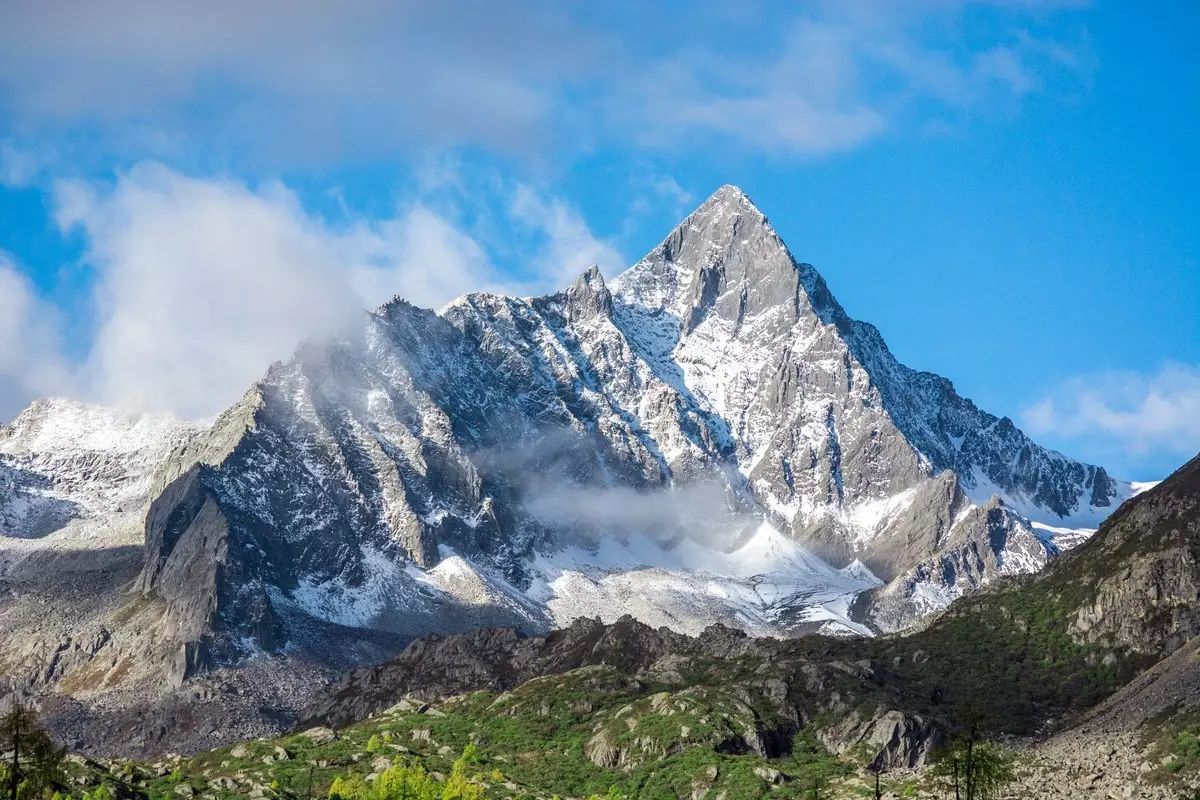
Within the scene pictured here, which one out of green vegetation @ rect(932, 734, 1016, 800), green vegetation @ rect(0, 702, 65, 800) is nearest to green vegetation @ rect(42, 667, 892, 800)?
green vegetation @ rect(0, 702, 65, 800)

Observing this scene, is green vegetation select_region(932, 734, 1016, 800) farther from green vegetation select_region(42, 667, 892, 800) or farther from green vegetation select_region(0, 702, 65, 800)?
green vegetation select_region(0, 702, 65, 800)

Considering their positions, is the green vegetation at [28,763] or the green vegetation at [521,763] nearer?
the green vegetation at [28,763]

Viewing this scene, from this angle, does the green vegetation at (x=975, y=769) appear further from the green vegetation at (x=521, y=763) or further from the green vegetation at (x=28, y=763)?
the green vegetation at (x=28, y=763)

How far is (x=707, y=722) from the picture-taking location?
597 feet

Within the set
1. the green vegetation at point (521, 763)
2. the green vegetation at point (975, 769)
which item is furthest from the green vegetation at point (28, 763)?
the green vegetation at point (975, 769)

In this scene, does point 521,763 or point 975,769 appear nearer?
point 975,769

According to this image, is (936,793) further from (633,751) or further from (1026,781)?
(633,751)

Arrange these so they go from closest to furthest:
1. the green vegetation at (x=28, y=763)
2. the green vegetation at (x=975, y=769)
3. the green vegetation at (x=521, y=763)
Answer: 1. the green vegetation at (x=28, y=763)
2. the green vegetation at (x=975, y=769)
3. the green vegetation at (x=521, y=763)

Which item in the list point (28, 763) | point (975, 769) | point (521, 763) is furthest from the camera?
point (521, 763)

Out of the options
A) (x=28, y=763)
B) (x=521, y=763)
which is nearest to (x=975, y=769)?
(x=521, y=763)

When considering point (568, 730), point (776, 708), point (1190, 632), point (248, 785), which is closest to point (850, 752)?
point (776, 708)

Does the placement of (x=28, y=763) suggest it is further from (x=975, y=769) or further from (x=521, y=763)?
(x=975, y=769)

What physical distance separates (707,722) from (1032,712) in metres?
39.9

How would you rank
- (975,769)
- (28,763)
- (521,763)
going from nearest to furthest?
(28,763) < (975,769) < (521,763)
